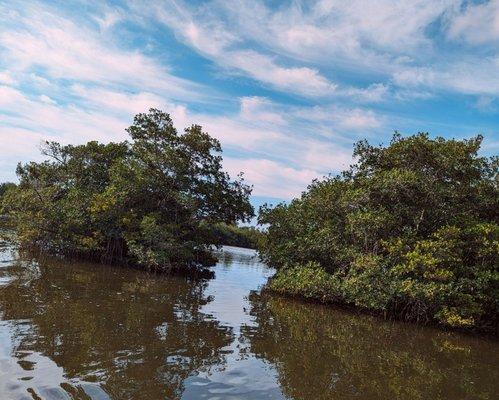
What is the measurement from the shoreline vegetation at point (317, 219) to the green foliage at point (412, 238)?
5 cm

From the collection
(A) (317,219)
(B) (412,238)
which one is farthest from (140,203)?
(B) (412,238)

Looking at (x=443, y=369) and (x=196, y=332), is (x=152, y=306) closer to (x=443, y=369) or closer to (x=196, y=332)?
(x=196, y=332)

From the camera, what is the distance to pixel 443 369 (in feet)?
28.9

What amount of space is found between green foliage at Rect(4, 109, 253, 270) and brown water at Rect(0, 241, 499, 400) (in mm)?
6539

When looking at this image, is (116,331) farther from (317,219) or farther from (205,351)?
(317,219)

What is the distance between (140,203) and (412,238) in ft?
44.6

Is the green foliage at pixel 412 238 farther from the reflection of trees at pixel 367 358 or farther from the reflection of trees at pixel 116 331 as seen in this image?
the reflection of trees at pixel 116 331

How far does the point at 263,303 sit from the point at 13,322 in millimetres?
8738

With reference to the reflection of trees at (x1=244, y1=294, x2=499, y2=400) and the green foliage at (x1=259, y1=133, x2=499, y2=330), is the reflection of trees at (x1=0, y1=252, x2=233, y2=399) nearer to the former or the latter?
the reflection of trees at (x1=244, y1=294, x2=499, y2=400)

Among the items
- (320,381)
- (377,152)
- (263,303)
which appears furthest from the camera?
(377,152)

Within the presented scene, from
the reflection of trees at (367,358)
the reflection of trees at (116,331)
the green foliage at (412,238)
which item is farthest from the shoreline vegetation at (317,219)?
the reflection of trees at (116,331)

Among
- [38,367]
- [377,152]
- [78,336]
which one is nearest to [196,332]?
[78,336]

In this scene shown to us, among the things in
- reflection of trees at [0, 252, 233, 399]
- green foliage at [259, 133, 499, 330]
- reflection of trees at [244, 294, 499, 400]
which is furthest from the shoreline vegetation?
reflection of trees at [0, 252, 233, 399]

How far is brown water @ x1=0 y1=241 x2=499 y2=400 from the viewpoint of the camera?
5.99 metres
